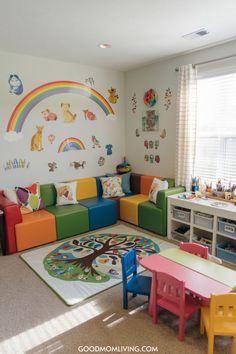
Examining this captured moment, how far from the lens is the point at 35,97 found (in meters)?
4.02

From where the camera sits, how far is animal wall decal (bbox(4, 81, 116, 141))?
3.86m

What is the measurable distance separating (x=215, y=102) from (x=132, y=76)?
1.85m

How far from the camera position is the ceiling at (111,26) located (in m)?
2.38

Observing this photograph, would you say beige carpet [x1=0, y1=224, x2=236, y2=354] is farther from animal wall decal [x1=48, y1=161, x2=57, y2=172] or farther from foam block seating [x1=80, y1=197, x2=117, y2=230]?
animal wall decal [x1=48, y1=161, x2=57, y2=172]

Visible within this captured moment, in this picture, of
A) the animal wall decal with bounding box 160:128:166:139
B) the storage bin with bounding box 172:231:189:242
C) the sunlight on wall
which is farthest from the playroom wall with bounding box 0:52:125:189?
the sunlight on wall

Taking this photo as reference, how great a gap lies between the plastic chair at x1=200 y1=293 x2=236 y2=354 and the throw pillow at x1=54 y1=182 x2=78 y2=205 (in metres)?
2.84

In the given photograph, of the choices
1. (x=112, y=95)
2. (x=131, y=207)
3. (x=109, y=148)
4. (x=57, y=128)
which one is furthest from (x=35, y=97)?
(x=131, y=207)

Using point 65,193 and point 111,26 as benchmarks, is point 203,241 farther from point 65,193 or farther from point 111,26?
point 111,26

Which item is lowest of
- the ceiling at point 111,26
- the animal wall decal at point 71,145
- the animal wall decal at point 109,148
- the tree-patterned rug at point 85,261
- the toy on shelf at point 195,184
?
the tree-patterned rug at point 85,261

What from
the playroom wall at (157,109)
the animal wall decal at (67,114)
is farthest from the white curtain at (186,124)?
the animal wall decal at (67,114)

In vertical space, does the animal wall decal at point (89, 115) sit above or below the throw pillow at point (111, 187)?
above

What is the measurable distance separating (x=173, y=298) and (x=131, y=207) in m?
2.31

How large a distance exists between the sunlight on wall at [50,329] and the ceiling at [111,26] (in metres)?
2.70

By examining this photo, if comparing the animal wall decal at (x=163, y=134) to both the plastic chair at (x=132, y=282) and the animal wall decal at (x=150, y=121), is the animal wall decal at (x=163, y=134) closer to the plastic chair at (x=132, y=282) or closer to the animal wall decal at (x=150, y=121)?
the animal wall decal at (x=150, y=121)
